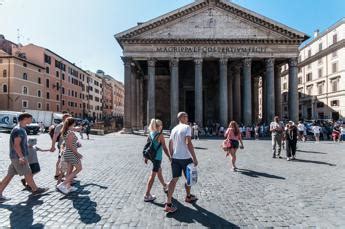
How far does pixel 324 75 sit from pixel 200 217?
154 feet

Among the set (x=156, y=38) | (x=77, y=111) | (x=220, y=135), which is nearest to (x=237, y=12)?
(x=156, y=38)

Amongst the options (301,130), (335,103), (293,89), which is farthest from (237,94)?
(335,103)

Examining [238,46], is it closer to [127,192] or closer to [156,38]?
[156,38]

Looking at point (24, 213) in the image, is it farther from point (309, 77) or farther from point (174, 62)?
point (309, 77)

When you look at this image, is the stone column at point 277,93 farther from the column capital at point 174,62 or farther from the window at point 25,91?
the window at point 25,91

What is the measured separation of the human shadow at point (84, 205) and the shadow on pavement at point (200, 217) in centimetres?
127

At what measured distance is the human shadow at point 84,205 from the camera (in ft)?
15.0

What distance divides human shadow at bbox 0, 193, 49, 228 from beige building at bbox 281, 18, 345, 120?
43.8 meters

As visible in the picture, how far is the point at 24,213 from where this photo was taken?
15.7 feet

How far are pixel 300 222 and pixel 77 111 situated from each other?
64881 mm

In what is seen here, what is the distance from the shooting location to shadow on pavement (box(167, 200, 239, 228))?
4.30 m

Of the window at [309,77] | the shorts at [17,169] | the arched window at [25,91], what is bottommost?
the shorts at [17,169]

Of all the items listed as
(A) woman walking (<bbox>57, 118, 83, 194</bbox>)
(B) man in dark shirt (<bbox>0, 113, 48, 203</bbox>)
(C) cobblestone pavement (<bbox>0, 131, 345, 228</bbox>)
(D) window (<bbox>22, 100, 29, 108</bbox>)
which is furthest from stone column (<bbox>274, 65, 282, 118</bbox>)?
(D) window (<bbox>22, 100, 29, 108</bbox>)

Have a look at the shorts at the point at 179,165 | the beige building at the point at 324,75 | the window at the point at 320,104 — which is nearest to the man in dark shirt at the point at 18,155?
the shorts at the point at 179,165
